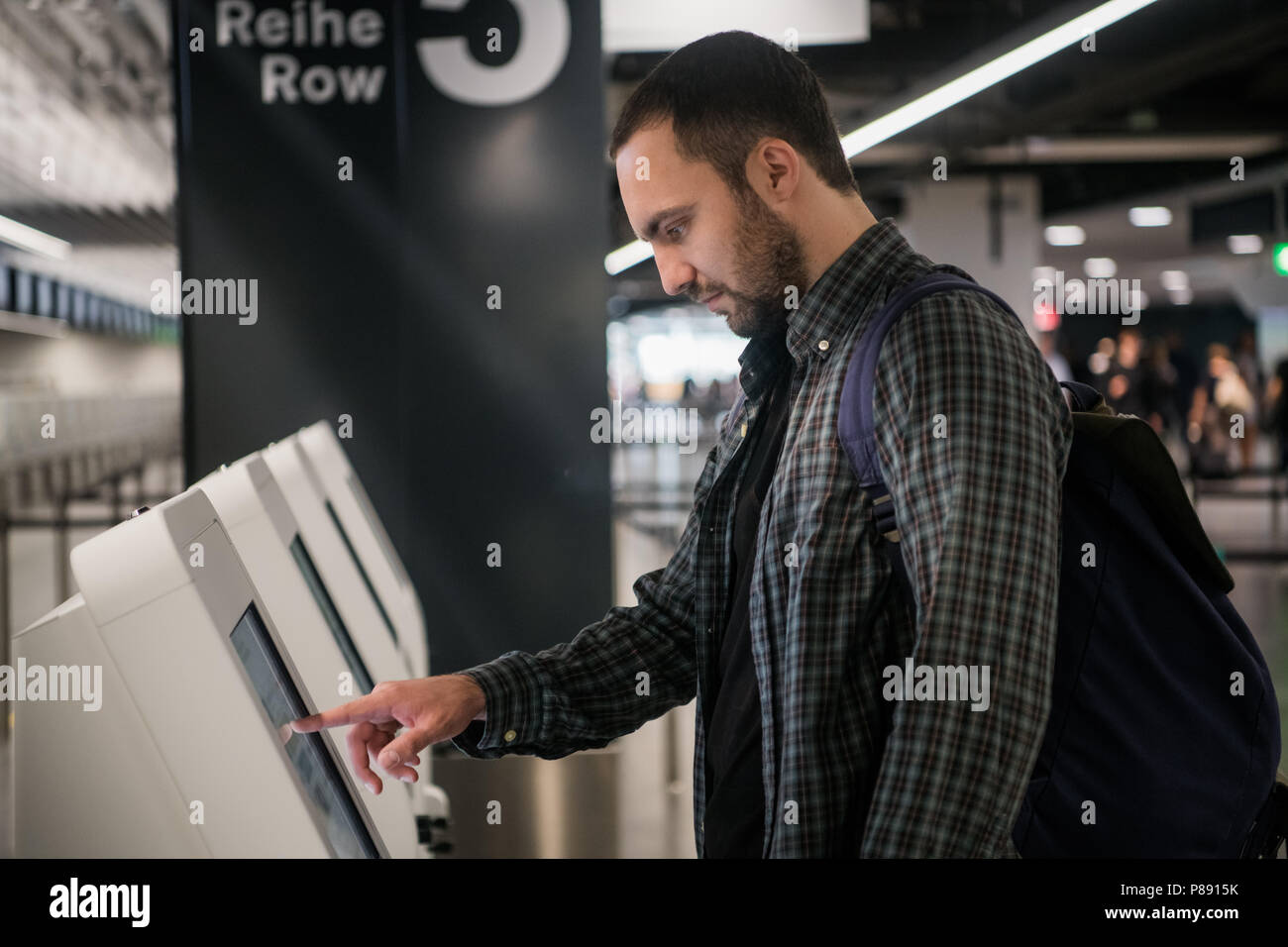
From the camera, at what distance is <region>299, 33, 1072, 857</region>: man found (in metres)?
0.97

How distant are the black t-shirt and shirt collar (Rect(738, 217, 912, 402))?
10 cm

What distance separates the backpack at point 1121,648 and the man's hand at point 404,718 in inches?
20.9

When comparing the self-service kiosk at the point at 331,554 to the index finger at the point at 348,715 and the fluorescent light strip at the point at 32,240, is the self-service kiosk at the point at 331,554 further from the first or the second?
the fluorescent light strip at the point at 32,240

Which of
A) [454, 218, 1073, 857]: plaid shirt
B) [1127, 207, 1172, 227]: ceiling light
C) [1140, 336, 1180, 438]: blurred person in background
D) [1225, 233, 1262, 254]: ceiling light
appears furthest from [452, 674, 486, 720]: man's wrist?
[1225, 233, 1262, 254]: ceiling light

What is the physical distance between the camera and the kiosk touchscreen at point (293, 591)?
1333 mm

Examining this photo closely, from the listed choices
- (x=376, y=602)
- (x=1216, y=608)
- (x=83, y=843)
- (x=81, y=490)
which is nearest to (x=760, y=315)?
(x=1216, y=608)

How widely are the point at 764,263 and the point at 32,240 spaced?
7.15m

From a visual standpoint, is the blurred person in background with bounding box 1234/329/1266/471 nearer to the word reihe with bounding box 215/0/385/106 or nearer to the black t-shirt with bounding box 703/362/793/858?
the word reihe with bounding box 215/0/385/106

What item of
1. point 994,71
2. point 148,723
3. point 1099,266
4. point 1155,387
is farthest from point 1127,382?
point 148,723

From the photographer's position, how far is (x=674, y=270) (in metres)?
1.26

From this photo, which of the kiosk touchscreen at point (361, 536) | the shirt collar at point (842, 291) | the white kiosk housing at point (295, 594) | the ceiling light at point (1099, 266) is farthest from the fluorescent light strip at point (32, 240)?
the ceiling light at point (1099, 266)

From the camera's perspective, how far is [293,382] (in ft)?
12.6
